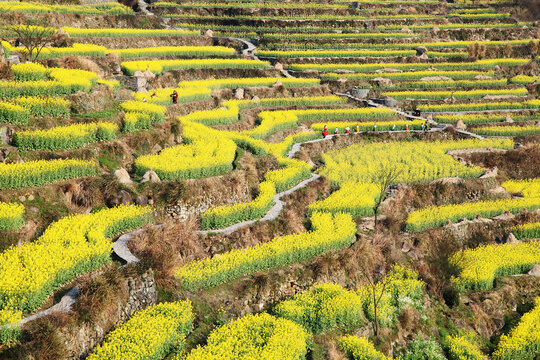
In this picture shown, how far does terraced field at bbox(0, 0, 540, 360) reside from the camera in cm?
1806

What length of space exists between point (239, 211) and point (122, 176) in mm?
5812

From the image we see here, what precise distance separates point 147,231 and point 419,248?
50.2ft

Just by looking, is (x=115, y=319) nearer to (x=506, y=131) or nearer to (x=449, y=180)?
(x=449, y=180)

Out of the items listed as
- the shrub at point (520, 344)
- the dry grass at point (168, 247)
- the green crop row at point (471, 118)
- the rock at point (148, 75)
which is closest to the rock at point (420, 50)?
the green crop row at point (471, 118)

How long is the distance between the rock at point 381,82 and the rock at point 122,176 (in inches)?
1506

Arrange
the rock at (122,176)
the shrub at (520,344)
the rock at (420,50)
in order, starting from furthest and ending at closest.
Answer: the rock at (420,50)
the rock at (122,176)
the shrub at (520,344)

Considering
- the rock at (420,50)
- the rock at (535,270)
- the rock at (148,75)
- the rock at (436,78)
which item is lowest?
the rock at (535,270)

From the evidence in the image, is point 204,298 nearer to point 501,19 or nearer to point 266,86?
point 266,86

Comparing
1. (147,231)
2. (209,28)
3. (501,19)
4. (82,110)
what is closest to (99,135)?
(82,110)

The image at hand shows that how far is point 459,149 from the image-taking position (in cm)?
4325

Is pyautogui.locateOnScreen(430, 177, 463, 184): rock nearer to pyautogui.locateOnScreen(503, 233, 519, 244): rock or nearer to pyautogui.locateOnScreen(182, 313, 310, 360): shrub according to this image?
pyautogui.locateOnScreen(503, 233, 519, 244): rock

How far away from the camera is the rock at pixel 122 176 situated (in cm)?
2448

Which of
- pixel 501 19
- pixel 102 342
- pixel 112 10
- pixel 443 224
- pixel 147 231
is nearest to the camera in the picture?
pixel 102 342

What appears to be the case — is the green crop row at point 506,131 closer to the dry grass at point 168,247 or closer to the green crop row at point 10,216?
the dry grass at point 168,247
